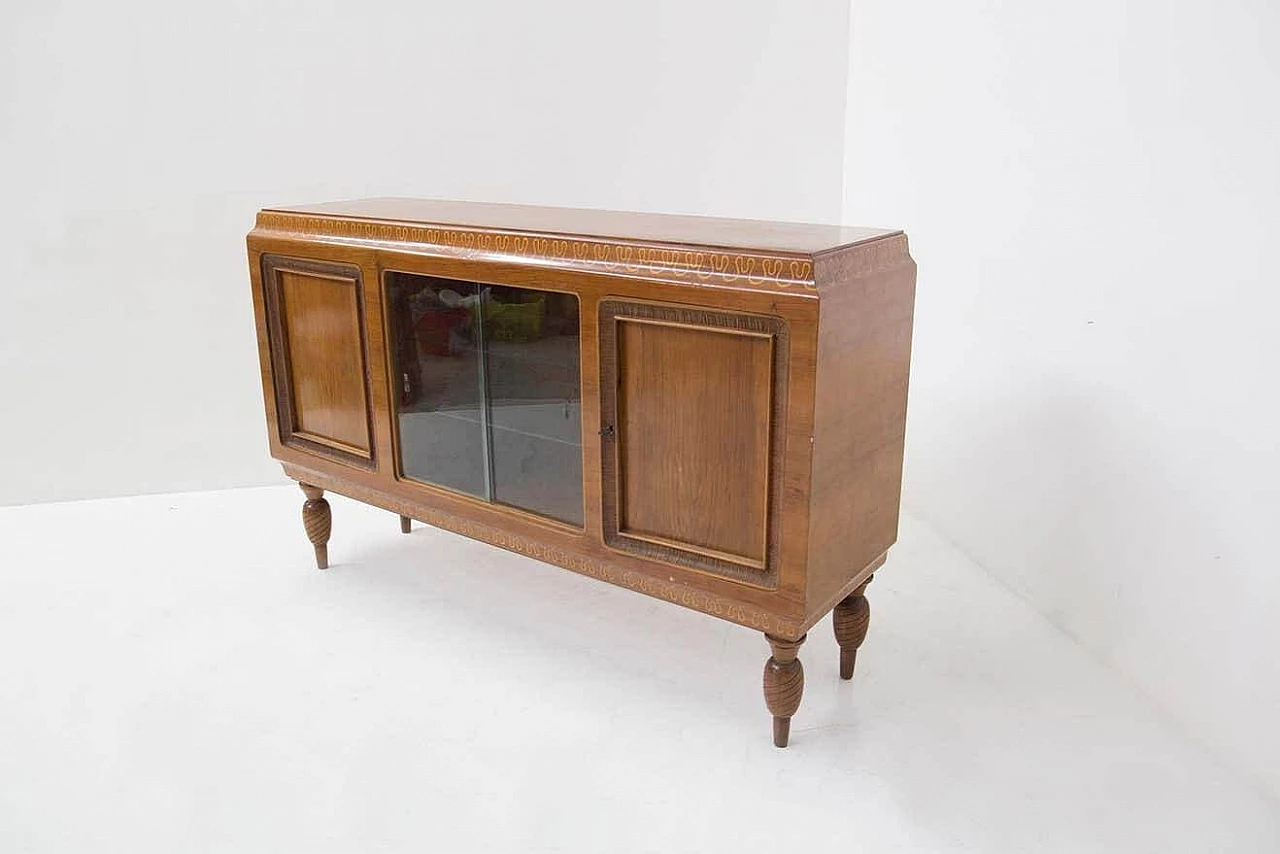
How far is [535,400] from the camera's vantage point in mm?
2299

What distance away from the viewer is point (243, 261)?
3551mm

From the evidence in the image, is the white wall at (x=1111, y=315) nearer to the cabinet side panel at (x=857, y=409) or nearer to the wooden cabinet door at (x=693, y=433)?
the cabinet side panel at (x=857, y=409)

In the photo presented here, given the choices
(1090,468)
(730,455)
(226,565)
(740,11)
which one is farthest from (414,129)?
(1090,468)

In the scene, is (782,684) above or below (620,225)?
below

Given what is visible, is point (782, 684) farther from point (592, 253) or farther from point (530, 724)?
point (592, 253)

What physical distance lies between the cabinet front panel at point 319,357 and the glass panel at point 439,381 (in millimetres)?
119

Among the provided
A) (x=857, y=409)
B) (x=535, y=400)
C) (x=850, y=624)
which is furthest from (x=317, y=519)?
(x=857, y=409)

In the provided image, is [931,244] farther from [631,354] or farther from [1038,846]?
[1038,846]

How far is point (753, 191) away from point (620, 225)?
A: 1393 millimetres

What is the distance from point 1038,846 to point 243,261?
9.55 ft

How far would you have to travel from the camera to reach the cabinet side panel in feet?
6.14

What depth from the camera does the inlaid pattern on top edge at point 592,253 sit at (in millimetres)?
1840

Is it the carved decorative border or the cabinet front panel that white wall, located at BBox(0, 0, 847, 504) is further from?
the carved decorative border

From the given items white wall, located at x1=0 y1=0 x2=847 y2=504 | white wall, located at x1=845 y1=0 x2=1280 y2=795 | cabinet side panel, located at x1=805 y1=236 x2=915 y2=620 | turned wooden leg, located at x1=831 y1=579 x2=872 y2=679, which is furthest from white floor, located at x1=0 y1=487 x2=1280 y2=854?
white wall, located at x1=0 y1=0 x2=847 y2=504
